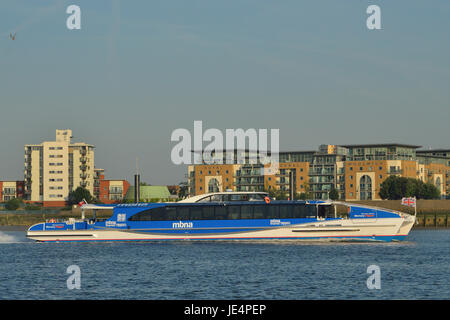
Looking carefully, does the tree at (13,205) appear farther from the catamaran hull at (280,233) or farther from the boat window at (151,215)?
the boat window at (151,215)

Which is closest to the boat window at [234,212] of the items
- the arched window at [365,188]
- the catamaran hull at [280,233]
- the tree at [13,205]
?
the catamaran hull at [280,233]

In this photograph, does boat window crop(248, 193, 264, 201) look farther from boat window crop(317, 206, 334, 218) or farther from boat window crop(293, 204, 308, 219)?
boat window crop(317, 206, 334, 218)

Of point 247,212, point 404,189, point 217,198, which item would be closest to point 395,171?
point 404,189

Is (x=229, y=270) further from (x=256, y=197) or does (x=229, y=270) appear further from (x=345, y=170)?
(x=345, y=170)

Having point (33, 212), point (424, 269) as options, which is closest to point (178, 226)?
point (424, 269)

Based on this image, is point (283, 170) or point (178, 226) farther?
point (283, 170)

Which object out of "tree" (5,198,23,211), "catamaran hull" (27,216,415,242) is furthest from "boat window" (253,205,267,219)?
"tree" (5,198,23,211)

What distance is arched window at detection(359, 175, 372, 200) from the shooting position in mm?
185125

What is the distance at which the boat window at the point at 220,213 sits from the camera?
247ft
